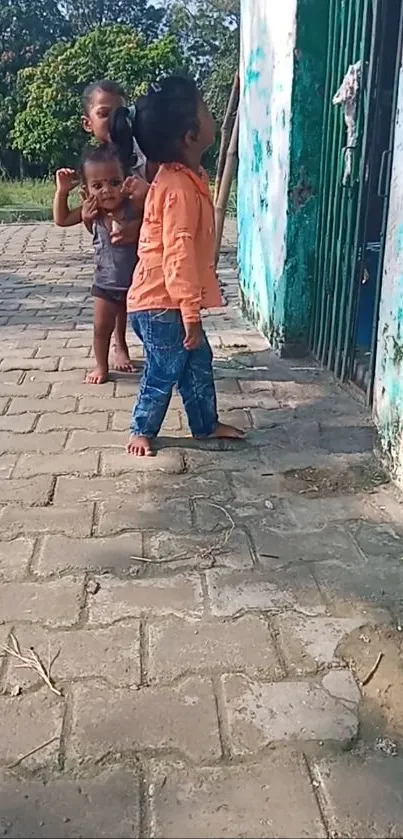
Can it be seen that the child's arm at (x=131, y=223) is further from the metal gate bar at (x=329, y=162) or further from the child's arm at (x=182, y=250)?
the metal gate bar at (x=329, y=162)

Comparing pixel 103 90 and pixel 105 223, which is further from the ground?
pixel 103 90

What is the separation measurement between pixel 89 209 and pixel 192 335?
3.83 feet

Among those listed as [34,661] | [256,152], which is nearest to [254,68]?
[256,152]

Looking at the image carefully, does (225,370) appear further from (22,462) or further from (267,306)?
(22,462)

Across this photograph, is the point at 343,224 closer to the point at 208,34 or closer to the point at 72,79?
the point at 72,79

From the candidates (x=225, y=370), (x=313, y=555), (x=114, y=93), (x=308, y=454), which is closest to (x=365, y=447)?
(x=308, y=454)

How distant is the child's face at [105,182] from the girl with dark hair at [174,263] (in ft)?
2.39

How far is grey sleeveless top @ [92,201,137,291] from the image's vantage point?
13.3ft

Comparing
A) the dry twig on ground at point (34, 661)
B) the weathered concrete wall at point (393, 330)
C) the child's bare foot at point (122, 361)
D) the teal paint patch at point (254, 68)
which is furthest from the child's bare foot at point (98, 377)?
the dry twig on ground at point (34, 661)

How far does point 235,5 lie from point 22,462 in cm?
2505

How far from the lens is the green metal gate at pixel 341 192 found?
3.81m

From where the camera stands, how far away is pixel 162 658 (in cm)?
206

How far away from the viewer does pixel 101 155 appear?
3.80 metres

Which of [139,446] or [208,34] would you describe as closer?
[139,446]
